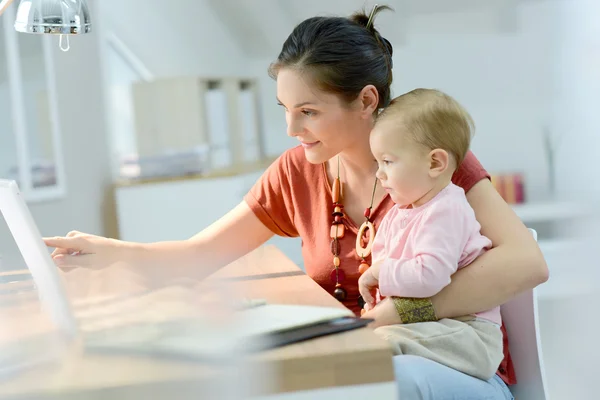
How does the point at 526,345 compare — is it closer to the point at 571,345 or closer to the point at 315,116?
the point at 315,116

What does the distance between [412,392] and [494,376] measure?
241 mm

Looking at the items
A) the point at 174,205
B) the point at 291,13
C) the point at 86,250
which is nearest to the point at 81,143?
the point at 174,205

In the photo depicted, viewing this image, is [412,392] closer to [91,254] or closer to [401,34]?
[91,254]

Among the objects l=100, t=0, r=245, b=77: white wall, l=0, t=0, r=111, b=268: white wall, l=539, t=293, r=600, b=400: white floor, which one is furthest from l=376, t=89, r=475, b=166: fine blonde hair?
l=100, t=0, r=245, b=77: white wall

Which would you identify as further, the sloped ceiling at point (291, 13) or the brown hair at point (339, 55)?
the sloped ceiling at point (291, 13)

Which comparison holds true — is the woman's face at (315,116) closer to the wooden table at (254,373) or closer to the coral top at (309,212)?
the coral top at (309,212)

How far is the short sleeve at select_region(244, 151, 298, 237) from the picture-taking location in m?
1.77

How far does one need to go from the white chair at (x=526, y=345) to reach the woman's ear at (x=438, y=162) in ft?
0.61

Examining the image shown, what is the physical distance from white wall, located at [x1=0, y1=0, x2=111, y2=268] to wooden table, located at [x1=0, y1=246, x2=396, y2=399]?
121 inches

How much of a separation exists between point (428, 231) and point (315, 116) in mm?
350

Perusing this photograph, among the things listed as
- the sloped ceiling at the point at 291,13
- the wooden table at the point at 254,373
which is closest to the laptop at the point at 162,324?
the wooden table at the point at 254,373

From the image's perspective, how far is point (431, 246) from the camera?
1.33 m

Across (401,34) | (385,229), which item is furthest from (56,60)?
(385,229)

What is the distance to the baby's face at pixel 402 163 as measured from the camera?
1405mm
